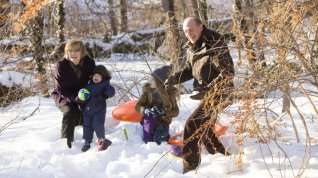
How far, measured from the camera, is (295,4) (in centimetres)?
314

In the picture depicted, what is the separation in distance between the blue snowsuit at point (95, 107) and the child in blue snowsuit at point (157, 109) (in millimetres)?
430

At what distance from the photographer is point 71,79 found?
17.1ft

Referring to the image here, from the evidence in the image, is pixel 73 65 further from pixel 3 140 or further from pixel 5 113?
pixel 5 113

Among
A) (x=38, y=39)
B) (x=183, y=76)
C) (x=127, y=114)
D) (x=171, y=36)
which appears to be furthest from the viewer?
(x=38, y=39)

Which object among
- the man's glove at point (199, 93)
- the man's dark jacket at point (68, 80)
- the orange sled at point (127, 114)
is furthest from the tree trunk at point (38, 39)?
the man's glove at point (199, 93)

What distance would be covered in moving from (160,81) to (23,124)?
2609 mm

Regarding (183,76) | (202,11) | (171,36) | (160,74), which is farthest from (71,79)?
(202,11)

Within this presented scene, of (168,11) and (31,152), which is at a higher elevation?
(168,11)

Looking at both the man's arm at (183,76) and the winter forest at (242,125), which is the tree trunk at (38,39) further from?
the man's arm at (183,76)

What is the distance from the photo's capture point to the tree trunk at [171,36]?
Answer: 8414 mm

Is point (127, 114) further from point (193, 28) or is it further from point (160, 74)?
point (193, 28)

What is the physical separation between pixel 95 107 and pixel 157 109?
2.48 ft

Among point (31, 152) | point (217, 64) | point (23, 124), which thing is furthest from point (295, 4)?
point (23, 124)

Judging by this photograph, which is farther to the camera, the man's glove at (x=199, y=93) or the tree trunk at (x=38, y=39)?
the tree trunk at (x=38, y=39)
